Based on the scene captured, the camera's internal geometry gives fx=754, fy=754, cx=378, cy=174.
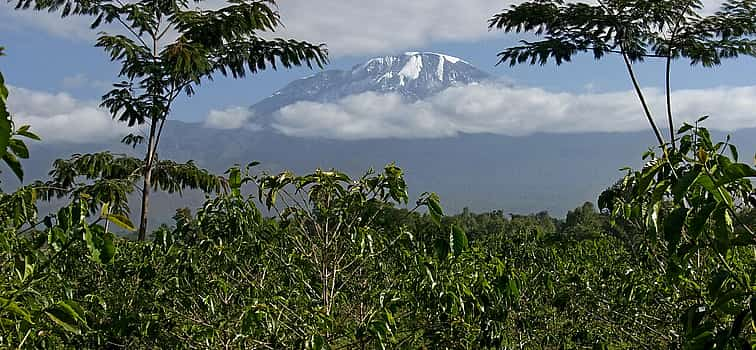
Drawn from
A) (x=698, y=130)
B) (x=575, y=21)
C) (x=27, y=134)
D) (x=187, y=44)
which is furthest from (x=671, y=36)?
(x=27, y=134)

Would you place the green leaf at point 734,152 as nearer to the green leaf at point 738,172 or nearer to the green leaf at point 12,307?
the green leaf at point 738,172

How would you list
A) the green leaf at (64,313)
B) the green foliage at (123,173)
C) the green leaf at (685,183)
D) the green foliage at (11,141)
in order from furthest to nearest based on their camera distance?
the green foliage at (123,173), the green leaf at (64,313), the green leaf at (685,183), the green foliage at (11,141)

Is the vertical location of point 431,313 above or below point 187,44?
below

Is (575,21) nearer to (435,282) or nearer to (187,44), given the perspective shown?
(187,44)

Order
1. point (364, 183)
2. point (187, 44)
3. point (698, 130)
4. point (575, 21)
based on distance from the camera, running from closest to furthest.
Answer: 1. point (698, 130)
2. point (364, 183)
3. point (187, 44)
4. point (575, 21)

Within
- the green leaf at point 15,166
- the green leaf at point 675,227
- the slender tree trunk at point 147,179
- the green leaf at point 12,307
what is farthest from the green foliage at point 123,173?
the green leaf at point 675,227

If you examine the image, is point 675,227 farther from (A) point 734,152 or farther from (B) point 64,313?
(B) point 64,313

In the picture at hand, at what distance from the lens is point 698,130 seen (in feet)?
6.14

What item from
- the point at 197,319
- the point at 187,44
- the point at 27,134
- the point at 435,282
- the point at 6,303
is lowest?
the point at 197,319

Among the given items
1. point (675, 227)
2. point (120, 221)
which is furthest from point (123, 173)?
point (675, 227)

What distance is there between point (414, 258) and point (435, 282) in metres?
0.26

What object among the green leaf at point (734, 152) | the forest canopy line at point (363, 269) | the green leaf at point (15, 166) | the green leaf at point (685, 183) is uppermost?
the green leaf at point (734, 152)

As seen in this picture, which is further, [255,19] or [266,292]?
[255,19]

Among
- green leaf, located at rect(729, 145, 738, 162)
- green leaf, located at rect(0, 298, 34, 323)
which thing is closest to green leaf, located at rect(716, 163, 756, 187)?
green leaf, located at rect(729, 145, 738, 162)
